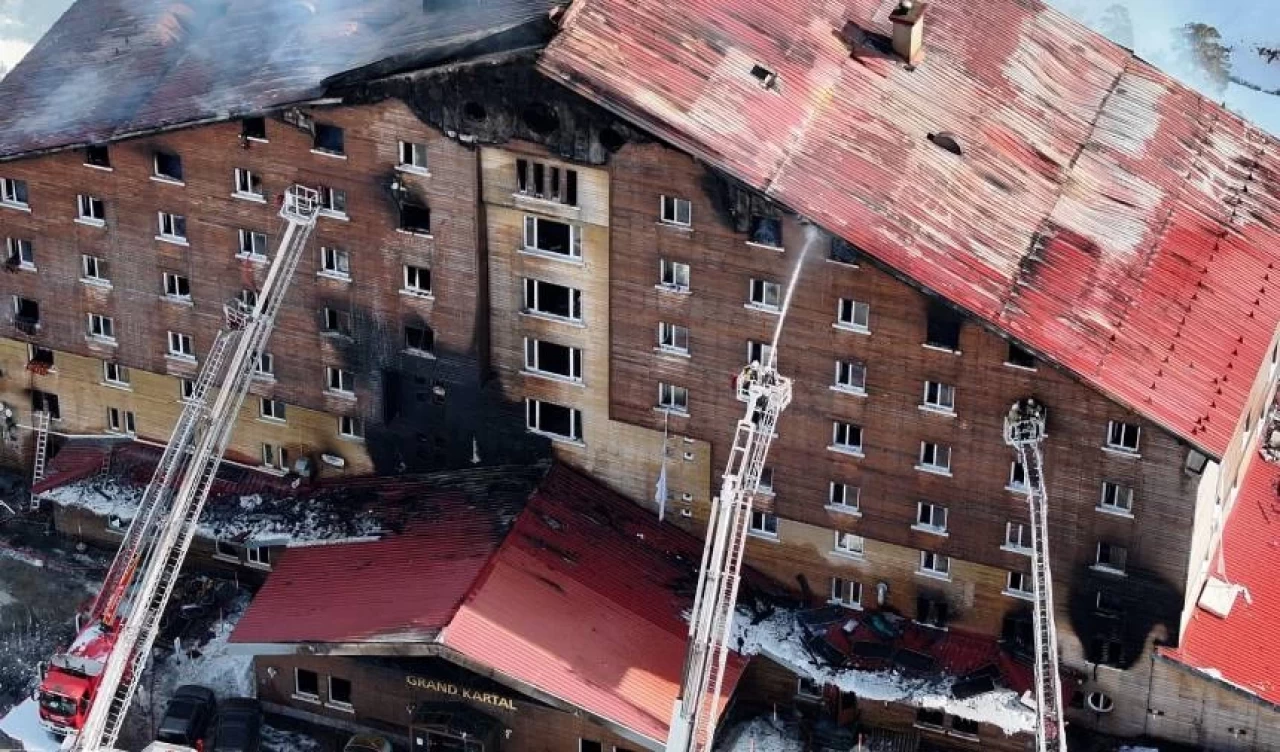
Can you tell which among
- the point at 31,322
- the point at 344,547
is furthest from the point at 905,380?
the point at 31,322

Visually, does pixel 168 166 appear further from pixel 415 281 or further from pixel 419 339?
pixel 419 339

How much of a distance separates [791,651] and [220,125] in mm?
31751

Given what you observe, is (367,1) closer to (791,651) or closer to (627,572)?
(627,572)

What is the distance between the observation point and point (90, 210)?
94438 mm

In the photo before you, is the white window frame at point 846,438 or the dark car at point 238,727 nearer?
the white window frame at point 846,438

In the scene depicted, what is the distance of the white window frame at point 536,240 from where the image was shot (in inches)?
3403

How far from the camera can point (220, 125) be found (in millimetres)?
89562

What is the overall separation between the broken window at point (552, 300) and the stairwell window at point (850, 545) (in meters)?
14.0

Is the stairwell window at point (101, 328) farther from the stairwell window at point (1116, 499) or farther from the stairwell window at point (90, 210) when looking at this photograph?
the stairwell window at point (1116, 499)

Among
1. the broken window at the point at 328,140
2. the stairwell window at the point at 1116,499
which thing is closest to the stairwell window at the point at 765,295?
the stairwell window at the point at 1116,499

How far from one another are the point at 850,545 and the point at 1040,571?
1024 centimetres

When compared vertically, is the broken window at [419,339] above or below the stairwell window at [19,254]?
below

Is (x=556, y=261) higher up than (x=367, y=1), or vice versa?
(x=367, y=1)

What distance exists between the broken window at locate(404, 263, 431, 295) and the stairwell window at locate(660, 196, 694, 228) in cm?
1101
